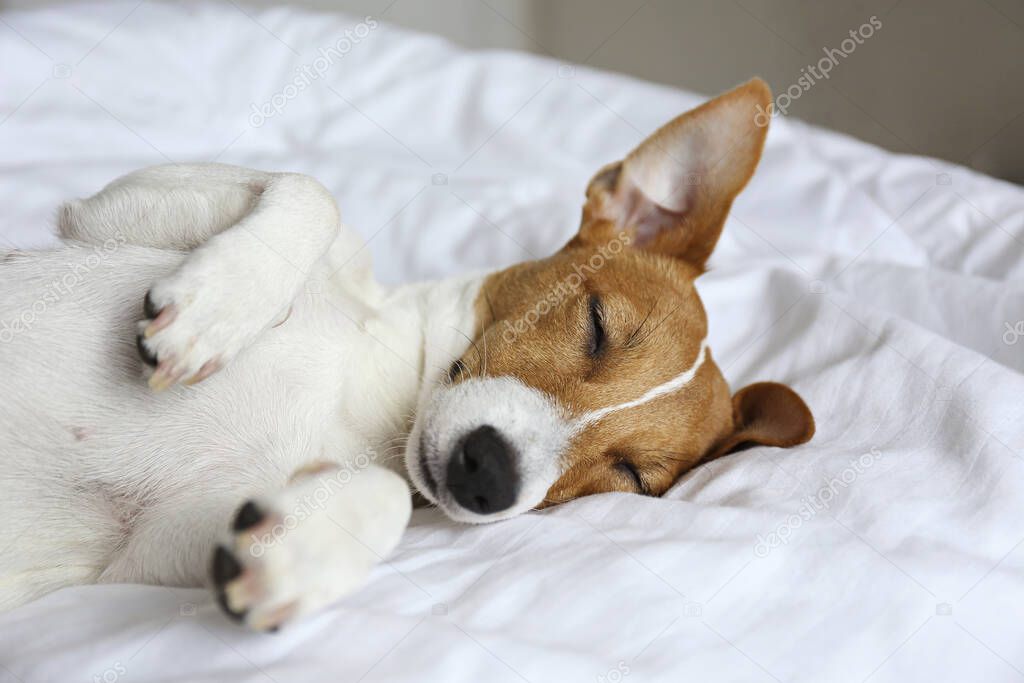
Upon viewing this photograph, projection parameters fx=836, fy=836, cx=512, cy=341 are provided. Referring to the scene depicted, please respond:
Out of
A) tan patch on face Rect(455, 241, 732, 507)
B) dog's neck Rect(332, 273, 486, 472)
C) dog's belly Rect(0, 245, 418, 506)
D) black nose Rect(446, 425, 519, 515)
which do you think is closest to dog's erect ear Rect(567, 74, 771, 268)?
tan patch on face Rect(455, 241, 732, 507)

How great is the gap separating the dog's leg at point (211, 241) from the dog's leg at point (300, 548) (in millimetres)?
330

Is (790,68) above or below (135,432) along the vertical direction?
above

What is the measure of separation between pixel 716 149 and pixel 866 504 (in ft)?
3.35

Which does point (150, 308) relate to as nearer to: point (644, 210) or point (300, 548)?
point (300, 548)

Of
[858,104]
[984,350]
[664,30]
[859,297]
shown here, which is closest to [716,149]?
[859,297]

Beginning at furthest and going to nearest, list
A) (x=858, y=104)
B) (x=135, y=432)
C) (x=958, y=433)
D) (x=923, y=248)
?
(x=858, y=104) → (x=923, y=248) → (x=958, y=433) → (x=135, y=432)

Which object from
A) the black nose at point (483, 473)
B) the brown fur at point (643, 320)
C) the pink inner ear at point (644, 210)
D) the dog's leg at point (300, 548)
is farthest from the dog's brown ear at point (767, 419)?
the dog's leg at point (300, 548)

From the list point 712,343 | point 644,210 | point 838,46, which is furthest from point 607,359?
point 838,46

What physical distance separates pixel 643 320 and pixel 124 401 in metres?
1.18

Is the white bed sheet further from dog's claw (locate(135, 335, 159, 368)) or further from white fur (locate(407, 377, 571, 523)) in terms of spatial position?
dog's claw (locate(135, 335, 159, 368))

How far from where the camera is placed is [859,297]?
2.71 m

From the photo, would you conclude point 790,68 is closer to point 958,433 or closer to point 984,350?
point 984,350

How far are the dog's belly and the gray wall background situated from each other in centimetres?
258

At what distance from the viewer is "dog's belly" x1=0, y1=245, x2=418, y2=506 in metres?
1.56
